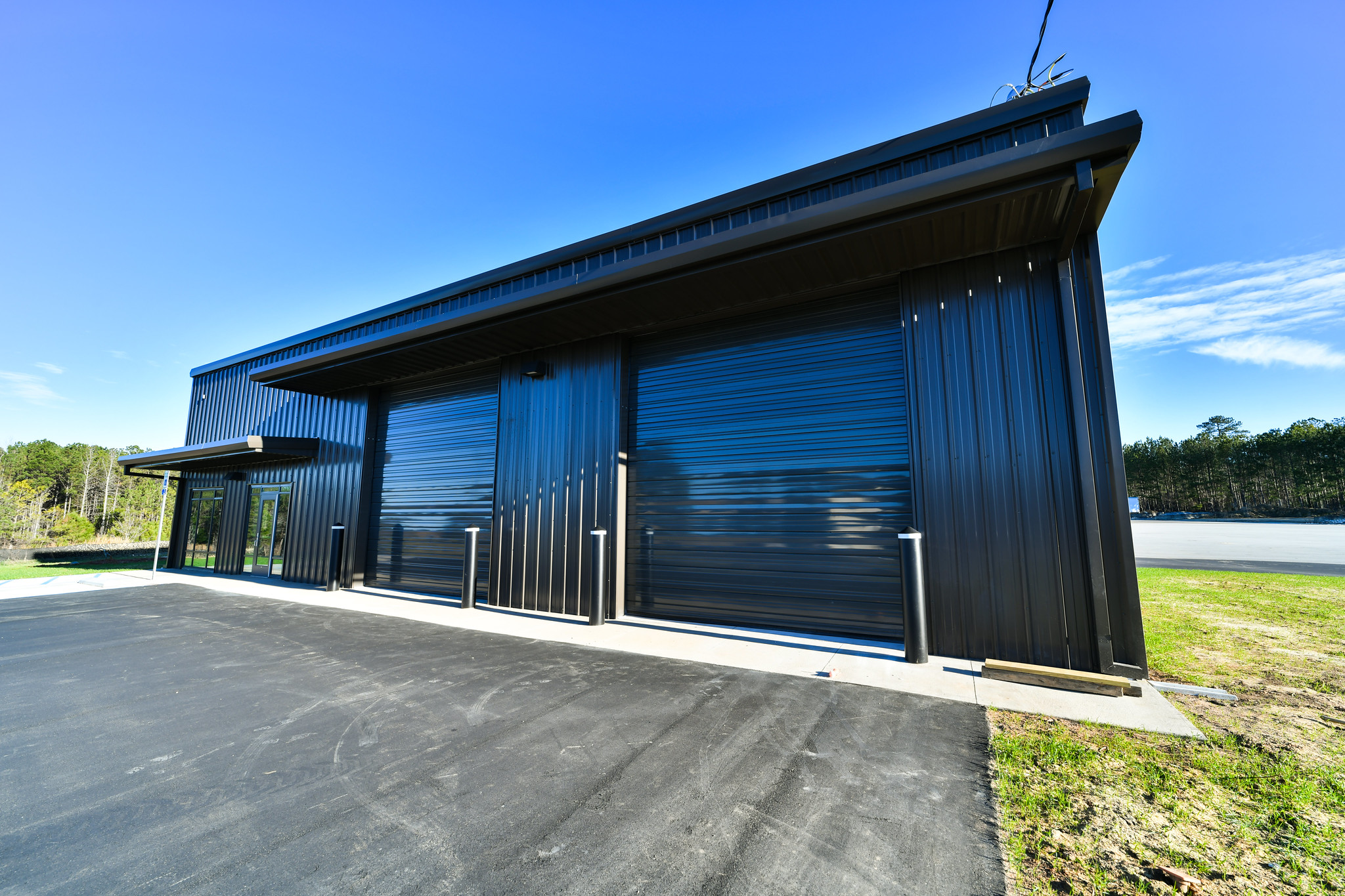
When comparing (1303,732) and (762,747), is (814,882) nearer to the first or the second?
(762,747)

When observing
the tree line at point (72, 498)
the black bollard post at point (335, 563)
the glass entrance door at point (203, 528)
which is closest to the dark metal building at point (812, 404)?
the black bollard post at point (335, 563)

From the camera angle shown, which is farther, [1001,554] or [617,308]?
[617,308]

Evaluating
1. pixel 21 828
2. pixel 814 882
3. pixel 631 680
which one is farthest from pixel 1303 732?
pixel 21 828

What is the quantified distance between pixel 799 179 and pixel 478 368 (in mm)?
7459

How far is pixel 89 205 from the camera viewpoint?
16328 mm

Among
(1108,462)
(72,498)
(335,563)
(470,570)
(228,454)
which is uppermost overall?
(228,454)

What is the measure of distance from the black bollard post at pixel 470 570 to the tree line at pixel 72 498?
38.0 m

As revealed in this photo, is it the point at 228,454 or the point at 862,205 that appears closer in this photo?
the point at 862,205

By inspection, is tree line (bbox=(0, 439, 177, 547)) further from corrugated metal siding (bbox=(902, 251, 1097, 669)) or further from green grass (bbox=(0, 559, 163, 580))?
corrugated metal siding (bbox=(902, 251, 1097, 669))

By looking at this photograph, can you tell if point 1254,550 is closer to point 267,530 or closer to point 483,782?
point 483,782

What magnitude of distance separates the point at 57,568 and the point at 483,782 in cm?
2425

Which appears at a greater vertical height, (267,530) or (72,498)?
(72,498)

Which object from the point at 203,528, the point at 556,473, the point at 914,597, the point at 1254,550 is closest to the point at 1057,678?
the point at 914,597

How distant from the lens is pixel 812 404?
6.84 metres
